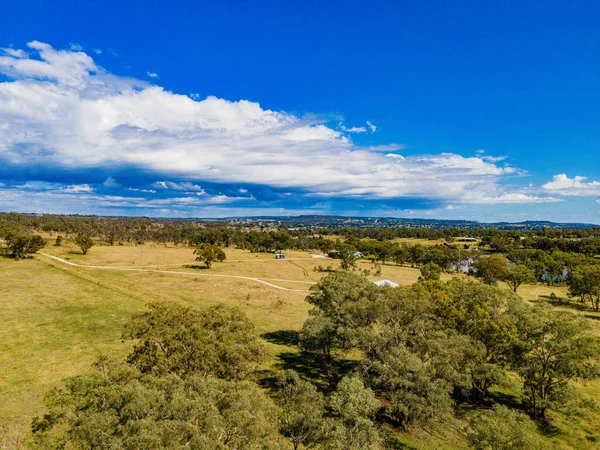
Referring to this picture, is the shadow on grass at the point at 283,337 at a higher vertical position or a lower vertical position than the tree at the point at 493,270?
lower

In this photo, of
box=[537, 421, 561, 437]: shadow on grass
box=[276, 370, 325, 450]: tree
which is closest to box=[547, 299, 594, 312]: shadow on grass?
box=[537, 421, 561, 437]: shadow on grass

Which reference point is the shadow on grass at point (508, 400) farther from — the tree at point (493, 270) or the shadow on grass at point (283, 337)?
the tree at point (493, 270)

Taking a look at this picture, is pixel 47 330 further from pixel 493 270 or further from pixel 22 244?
pixel 493 270

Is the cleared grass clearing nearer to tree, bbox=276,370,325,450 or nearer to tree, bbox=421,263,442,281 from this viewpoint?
tree, bbox=276,370,325,450

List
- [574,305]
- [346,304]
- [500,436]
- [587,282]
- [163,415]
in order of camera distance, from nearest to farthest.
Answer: [163,415], [500,436], [346,304], [587,282], [574,305]

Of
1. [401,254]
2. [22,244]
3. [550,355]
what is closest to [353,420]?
[550,355]

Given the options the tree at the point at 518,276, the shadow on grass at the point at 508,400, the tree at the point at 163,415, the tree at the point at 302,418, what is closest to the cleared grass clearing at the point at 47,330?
the tree at the point at 163,415

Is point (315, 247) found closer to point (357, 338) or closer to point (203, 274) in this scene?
point (203, 274)
